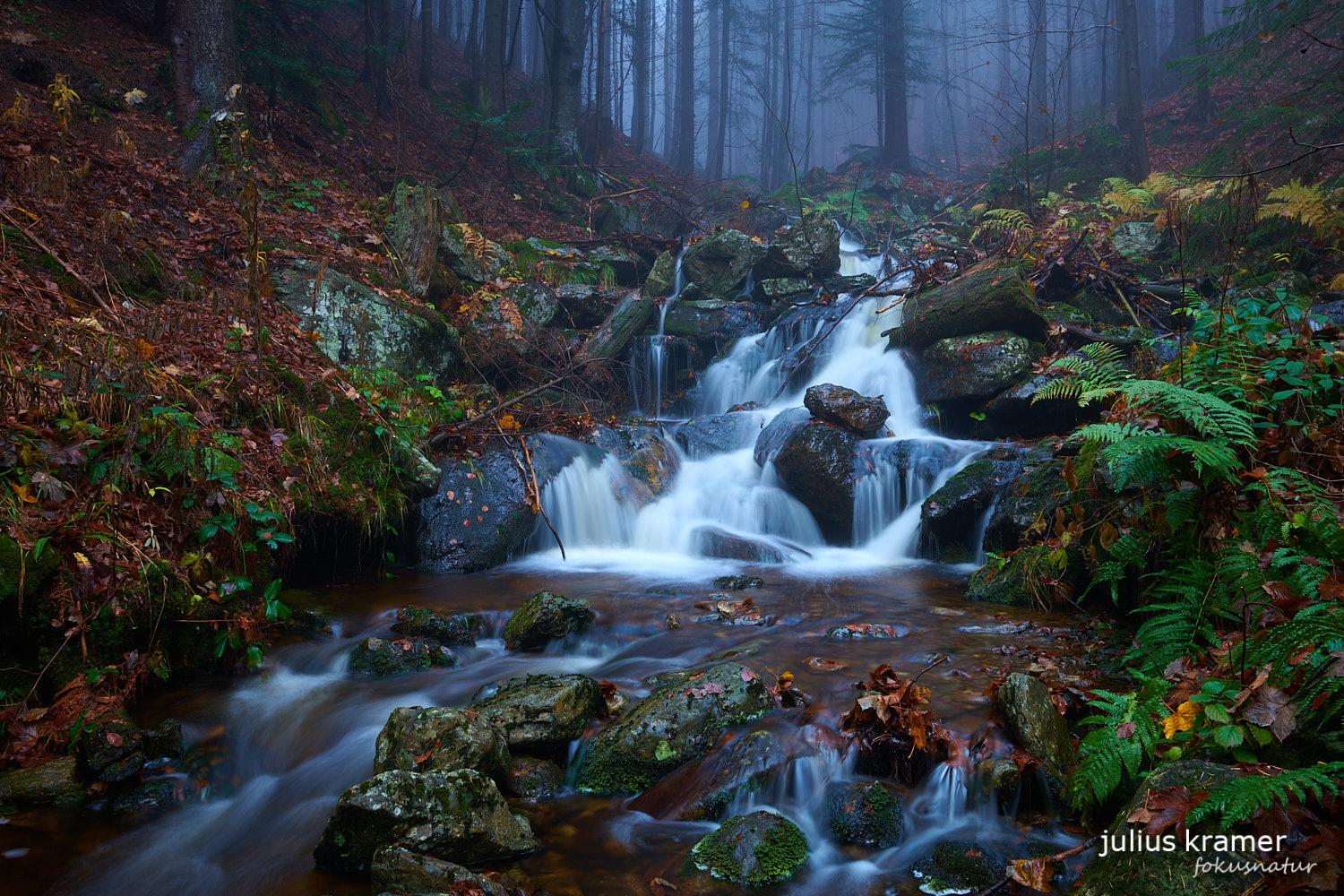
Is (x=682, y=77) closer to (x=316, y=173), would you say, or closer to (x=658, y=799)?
(x=316, y=173)

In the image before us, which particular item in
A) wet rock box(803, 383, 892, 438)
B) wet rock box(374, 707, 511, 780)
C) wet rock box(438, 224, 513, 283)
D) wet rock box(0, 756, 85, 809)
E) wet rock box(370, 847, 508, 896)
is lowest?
wet rock box(370, 847, 508, 896)

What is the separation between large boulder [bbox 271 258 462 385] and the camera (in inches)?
311

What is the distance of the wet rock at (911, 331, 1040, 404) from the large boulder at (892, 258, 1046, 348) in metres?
0.18

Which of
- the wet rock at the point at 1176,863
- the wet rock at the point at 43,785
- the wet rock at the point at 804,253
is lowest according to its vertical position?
the wet rock at the point at 43,785

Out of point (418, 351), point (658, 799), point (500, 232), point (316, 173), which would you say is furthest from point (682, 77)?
point (658, 799)

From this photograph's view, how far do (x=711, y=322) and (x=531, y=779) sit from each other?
418 inches

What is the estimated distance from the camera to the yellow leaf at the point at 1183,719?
2830mm

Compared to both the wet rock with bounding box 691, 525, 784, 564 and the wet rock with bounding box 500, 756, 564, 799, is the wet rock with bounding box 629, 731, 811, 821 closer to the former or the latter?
the wet rock with bounding box 500, 756, 564, 799

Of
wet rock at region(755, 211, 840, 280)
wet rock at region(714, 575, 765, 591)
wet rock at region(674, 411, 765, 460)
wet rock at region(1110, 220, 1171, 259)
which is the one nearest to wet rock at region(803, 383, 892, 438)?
wet rock at region(674, 411, 765, 460)

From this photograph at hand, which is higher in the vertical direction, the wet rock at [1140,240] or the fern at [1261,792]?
the wet rock at [1140,240]

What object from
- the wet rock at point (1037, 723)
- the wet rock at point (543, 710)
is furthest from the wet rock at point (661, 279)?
the wet rock at point (1037, 723)

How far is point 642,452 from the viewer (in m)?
10.0

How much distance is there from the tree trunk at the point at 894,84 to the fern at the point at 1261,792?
25.9m

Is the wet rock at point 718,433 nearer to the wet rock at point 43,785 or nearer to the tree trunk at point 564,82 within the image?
the wet rock at point 43,785
